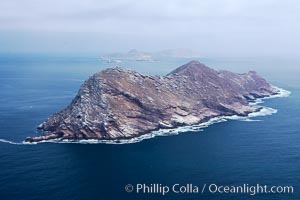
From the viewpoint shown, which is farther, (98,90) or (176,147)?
(98,90)

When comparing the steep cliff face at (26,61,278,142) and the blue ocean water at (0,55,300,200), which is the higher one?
the steep cliff face at (26,61,278,142)

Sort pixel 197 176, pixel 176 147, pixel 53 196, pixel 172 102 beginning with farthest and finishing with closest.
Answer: pixel 172 102
pixel 176 147
pixel 197 176
pixel 53 196

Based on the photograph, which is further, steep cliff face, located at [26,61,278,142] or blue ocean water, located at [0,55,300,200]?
steep cliff face, located at [26,61,278,142]

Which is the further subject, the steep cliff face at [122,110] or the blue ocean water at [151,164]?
the steep cliff face at [122,110]

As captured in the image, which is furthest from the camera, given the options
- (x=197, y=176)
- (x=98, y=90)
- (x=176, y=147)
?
(x=98, y=90)

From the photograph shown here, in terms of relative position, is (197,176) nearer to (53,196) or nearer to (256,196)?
(256,196)

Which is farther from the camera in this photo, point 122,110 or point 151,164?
point 122,110

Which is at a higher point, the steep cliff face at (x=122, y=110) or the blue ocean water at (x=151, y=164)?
the steep cliff face at (x=122, y=110)

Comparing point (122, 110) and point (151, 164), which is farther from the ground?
point (122, 110)

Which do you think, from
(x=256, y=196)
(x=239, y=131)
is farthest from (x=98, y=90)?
(x=256, y=196)

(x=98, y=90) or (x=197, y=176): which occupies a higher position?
(x=98, y=90)

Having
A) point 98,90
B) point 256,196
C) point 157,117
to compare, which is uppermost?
point 98,90
